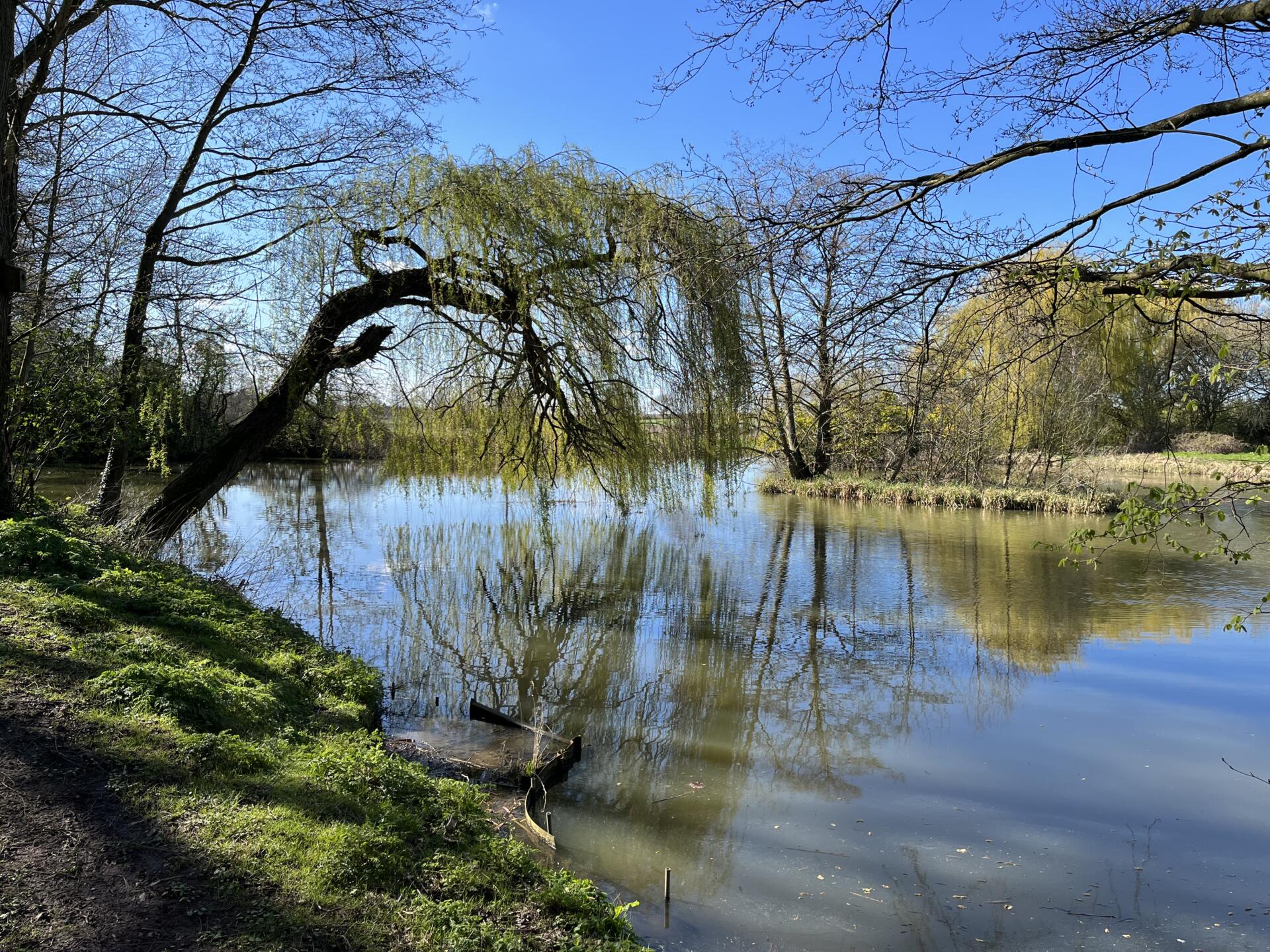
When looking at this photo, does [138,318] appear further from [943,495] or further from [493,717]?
[943,495]

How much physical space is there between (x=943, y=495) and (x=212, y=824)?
67.5ft

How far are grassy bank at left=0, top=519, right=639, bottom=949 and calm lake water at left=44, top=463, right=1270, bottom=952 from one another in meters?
0.85

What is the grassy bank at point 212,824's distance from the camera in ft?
7.77

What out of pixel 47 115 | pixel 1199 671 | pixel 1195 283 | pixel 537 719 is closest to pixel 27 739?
pixel 537 719

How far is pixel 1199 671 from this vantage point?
7.54m

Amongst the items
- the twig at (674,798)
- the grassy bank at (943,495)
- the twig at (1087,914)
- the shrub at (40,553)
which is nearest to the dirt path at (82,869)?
the shrub at (40,553)

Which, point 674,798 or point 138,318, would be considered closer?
point 674,798

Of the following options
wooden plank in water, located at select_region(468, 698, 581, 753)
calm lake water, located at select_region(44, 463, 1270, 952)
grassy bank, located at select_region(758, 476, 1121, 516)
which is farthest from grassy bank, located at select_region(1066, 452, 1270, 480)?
wooden plank in water, located at select_region(468, 698, 581, 753)

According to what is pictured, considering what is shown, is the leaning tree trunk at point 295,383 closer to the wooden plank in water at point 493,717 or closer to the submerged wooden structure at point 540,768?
the wooden plank in water at point 493,717

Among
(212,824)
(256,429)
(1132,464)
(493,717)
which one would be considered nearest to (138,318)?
(256,429)

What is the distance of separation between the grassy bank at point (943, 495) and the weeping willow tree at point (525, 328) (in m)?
14.1

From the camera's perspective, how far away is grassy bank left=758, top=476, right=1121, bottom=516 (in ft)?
64.1

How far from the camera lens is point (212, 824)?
277 cm

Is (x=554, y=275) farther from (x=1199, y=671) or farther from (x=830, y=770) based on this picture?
(x=1199, y=671)
